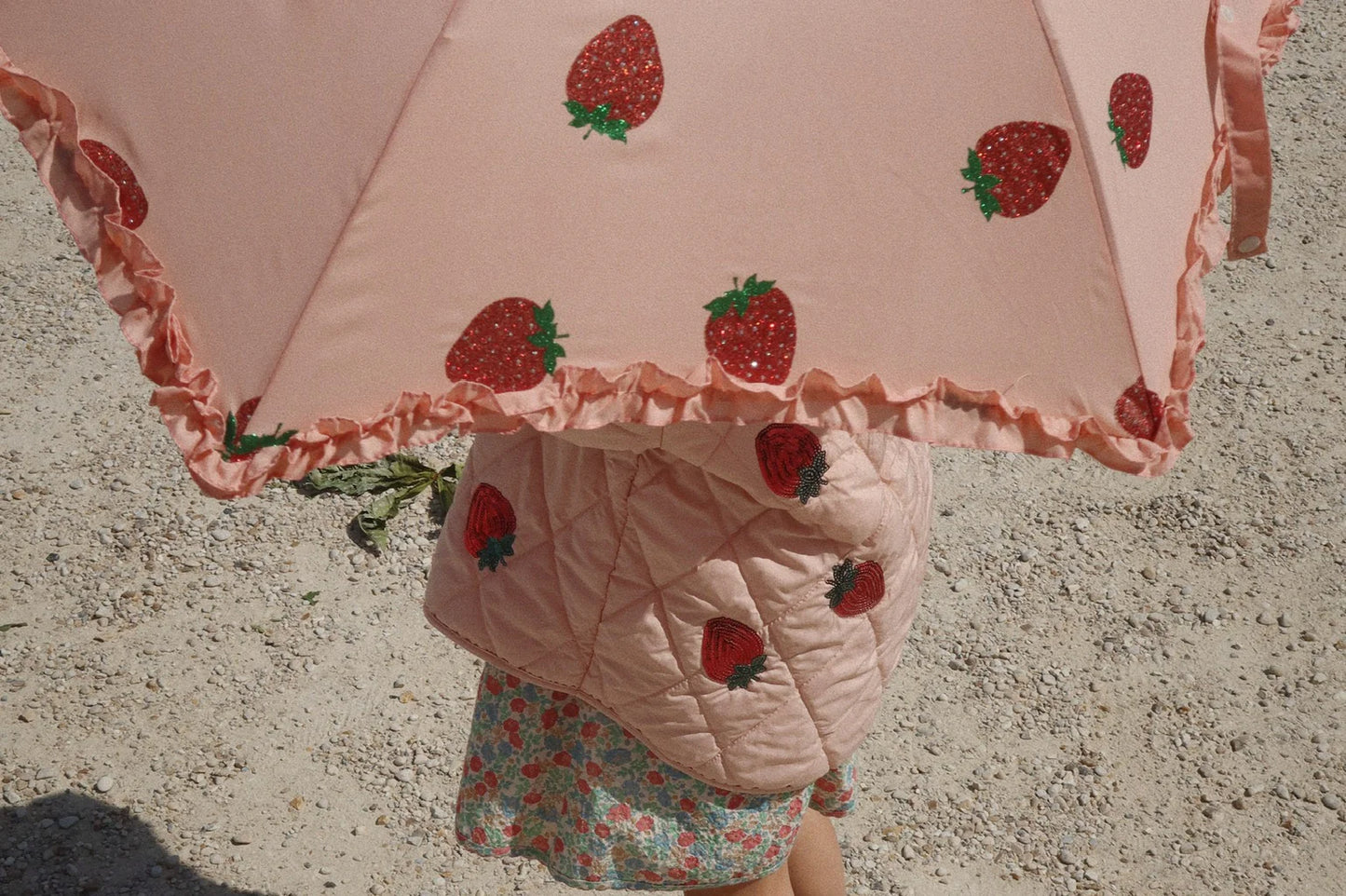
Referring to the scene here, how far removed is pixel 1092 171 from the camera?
1.41 m

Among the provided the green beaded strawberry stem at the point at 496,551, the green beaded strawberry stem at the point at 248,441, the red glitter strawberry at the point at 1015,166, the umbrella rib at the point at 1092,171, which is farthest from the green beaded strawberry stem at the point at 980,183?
the green beaded strawberry stem at the point at 496,551

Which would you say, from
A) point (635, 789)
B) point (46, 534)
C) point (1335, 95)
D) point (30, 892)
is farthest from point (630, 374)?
point (1335, 95)

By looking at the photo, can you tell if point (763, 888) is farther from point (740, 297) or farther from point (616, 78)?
point (616, 78)

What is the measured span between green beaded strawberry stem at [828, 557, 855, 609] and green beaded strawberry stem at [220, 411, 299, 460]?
811mm

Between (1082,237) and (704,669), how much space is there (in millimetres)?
796

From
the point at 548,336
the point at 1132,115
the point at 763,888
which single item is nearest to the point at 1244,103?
the point at 1132,115

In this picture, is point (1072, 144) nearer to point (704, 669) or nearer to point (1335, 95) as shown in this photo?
point (704, 669)

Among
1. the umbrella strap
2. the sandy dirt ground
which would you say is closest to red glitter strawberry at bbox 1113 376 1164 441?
the umbrella strap

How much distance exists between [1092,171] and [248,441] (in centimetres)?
90

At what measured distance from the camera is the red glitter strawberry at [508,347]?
1325 mm

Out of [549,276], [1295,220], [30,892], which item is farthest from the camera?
[1295,220]

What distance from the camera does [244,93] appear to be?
1.36 meters

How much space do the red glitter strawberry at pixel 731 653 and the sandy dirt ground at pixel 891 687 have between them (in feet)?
4.91

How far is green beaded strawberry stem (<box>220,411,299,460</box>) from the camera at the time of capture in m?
1.31
